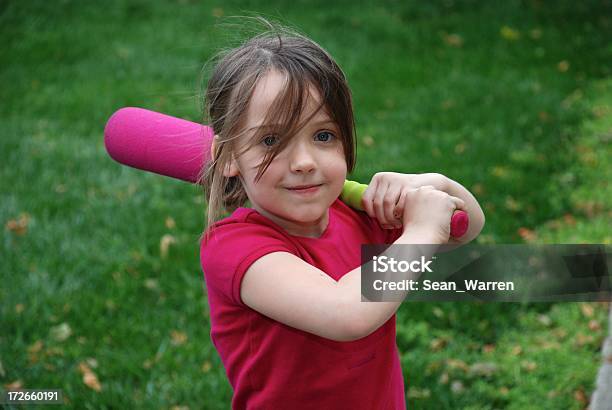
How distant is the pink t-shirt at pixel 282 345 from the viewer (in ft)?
5.12

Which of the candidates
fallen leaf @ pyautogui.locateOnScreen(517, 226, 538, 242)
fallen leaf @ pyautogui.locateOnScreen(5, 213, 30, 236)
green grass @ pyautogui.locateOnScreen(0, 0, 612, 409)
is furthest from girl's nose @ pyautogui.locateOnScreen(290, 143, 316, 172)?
fallen leaf @ pyautogui.locateOnScreen(5, 213, 30, 236)

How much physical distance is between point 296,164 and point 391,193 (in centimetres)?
26

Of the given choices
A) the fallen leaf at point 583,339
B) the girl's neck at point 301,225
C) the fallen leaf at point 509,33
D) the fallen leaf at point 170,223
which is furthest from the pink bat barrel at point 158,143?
the fallen leaf at point 509,33

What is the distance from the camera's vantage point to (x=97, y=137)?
5406mm

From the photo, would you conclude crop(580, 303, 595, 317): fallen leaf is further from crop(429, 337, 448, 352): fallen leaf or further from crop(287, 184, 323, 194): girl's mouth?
crop(287, 184, 323, 194): girl's mouth

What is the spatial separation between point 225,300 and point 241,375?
0.56ft

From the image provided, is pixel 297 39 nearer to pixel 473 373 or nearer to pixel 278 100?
pixel 278 100

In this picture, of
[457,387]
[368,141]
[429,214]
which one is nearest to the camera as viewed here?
[429,214]

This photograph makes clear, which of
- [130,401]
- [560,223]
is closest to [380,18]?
[560,223]

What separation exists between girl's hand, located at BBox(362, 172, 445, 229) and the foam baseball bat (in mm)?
63

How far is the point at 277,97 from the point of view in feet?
5.02

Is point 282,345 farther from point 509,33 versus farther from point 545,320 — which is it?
point 509,33

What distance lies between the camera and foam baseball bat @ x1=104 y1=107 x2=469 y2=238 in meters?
1.86

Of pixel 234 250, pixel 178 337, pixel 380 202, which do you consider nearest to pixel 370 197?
pixel 380 202
